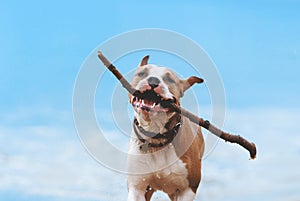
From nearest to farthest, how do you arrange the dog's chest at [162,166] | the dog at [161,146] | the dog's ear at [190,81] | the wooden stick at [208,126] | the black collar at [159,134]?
the dog at [161,146] < the wooden stick at [208,126] < the black collar at [159,134] < the dog's chest at [162,166] < the dog's ear at [190,81]

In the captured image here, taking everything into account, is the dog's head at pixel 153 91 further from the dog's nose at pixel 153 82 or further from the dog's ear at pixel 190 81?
the dog's ear at pixel 190 81

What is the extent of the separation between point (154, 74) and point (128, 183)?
159cm

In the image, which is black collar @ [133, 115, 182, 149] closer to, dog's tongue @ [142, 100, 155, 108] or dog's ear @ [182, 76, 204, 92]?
dog's tongue @ [142, 100, 155, 108]

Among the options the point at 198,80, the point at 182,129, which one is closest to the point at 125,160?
the point at 182,129

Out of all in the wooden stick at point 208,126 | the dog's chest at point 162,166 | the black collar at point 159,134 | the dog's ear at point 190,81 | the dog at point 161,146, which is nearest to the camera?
the dog at point 161,146

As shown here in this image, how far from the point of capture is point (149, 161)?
9.06 metres

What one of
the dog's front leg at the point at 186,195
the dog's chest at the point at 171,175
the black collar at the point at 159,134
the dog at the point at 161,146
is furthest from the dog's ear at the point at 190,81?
the dog's front leg at the point at 186,195

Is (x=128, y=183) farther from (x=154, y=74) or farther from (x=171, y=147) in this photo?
(x=154, y=74)

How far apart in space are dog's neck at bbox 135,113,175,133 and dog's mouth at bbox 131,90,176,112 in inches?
3.7

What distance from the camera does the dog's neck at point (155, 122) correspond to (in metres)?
8.69

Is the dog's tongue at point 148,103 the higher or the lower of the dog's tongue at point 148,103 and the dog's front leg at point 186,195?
the higher

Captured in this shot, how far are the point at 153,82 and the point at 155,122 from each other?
555mm

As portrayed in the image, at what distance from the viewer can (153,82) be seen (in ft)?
28.1

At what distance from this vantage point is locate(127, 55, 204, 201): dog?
869 cm
